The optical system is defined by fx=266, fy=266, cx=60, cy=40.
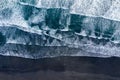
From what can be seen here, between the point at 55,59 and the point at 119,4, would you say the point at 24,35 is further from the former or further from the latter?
the point at 119,4

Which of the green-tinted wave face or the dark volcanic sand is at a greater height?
the green-tinted wave face

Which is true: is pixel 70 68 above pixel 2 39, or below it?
below

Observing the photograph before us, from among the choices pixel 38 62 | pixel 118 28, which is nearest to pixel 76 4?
pixel 118 28

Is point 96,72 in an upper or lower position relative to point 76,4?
lower

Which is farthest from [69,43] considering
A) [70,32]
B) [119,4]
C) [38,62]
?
[119,4]

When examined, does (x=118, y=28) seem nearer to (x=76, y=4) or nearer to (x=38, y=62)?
(x=76, y=4)

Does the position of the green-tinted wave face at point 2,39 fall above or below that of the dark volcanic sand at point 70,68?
above

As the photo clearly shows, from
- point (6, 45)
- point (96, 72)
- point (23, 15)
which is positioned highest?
point (23, 15)
